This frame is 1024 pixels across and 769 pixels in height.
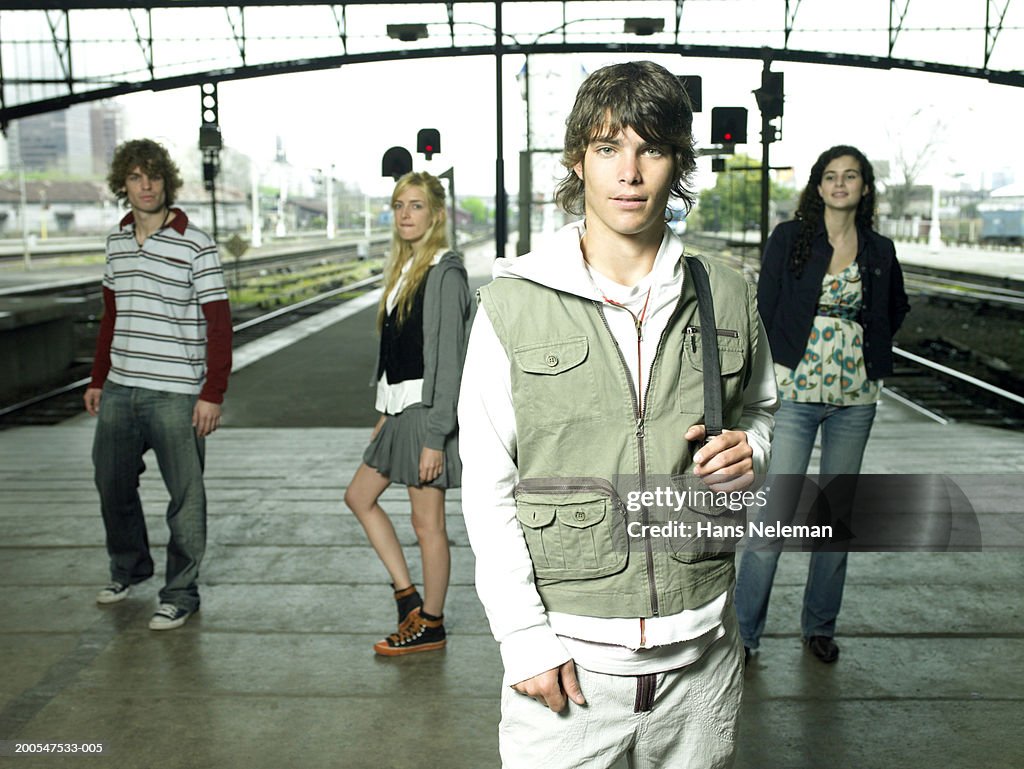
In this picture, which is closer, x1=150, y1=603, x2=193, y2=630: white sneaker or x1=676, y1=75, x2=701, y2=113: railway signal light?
x1=676, y1=75, x2=701, y2=113: railway signal light

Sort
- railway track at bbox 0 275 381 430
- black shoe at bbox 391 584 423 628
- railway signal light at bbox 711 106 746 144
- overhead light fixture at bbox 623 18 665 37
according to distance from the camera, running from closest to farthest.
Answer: black shoe at bbox 391 584 423 628 < railway track at bbox 0 275 381 430 < railway signal light at bbox 711 106 746 144 < overhead light fixture at bbox 623 18 665 37

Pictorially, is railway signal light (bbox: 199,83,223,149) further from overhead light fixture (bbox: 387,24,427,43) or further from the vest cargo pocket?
the vest cargo pocket

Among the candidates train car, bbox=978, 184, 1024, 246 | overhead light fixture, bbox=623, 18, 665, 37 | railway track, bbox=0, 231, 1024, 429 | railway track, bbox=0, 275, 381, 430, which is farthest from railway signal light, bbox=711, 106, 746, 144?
train car, bbox=978, 184, 1024, 246

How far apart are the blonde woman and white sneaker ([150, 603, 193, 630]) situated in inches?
30.3

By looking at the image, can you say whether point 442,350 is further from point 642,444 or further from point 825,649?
point 642,444

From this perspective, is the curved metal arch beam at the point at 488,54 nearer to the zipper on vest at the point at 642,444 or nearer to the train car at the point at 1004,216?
the zipper on vest at the point at 642,444

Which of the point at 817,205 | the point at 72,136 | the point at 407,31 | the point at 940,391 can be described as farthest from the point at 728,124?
the point at 72,136

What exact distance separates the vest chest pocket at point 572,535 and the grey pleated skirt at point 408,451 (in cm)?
189

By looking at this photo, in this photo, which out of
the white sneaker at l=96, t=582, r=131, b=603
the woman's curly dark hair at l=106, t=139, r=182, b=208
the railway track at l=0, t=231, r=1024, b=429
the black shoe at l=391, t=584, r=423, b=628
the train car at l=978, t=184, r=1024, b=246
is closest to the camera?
the black shoe at l=391, t=584, r=423, b=628

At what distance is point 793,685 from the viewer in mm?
3414

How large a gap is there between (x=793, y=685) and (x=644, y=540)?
6.67 ft

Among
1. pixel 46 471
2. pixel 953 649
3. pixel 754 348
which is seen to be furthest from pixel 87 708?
pixel 46 471

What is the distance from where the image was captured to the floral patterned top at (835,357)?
3463 millimetres

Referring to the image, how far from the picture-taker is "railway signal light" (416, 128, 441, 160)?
14727 mm
